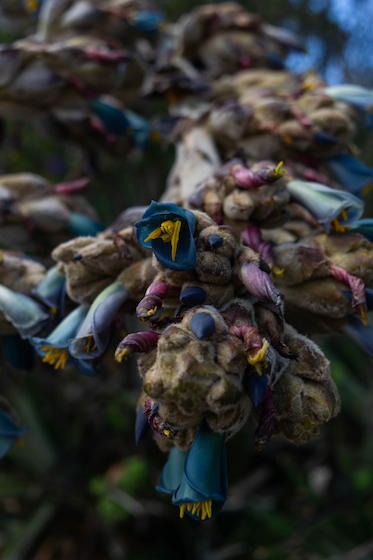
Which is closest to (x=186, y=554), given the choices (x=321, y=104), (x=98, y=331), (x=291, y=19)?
(x=98, y=331)

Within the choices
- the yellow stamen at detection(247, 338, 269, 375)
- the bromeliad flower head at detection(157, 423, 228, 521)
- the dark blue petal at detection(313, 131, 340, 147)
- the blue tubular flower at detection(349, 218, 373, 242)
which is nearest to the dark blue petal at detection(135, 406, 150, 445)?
the bromeliad flower head at detection(157, 423, 228, 521)

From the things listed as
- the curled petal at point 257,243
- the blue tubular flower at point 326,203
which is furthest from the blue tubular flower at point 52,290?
the blue tubular flower at point 326,203

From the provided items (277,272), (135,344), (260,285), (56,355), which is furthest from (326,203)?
(56,355)

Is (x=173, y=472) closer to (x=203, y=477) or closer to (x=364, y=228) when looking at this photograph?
(x=203, y=477)

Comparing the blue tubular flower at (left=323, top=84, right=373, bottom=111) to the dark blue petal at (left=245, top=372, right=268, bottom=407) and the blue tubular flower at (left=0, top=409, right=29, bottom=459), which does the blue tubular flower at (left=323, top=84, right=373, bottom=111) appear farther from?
the blue tubular flower at (left=0, top=409, right=29, bottom=459)

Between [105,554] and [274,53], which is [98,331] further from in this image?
[105,554]

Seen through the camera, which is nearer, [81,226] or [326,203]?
[326,203]
